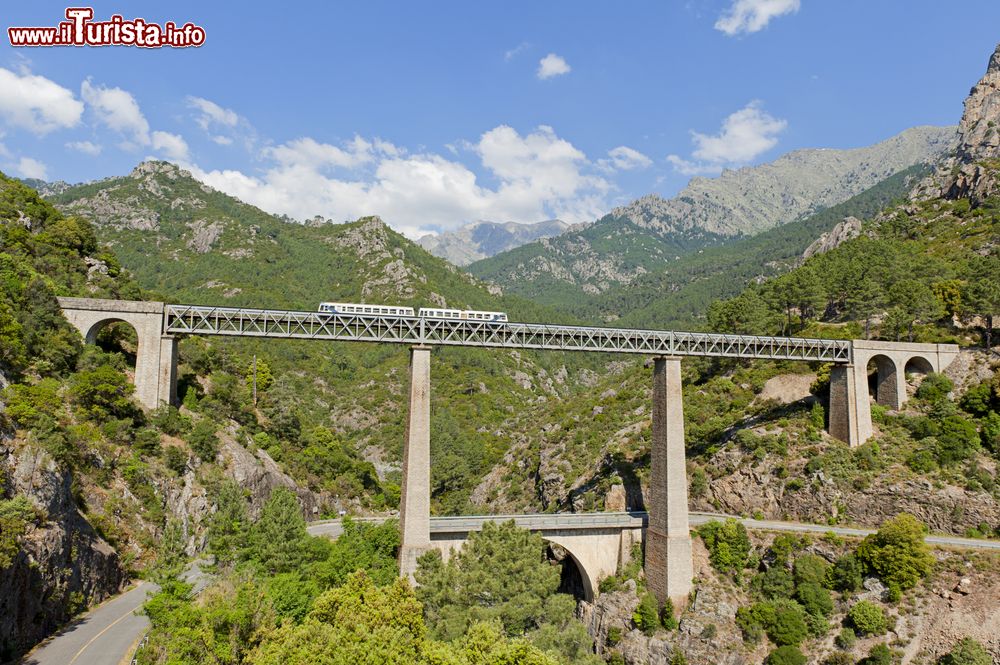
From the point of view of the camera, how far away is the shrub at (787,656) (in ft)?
143

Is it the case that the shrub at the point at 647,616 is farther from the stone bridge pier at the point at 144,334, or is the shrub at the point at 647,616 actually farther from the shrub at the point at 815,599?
the stone bridge pier at the point at 144,334

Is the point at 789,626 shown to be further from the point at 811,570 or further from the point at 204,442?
the point at 204,442

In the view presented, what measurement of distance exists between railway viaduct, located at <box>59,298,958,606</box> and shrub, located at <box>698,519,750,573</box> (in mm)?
3226

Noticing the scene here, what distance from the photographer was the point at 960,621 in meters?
42.0

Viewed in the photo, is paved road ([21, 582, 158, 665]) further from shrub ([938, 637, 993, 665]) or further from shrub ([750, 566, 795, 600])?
shrub ([938, 637, 993, 665])

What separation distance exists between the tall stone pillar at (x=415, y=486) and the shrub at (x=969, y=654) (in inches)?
1485

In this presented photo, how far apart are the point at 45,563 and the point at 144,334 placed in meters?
25.6

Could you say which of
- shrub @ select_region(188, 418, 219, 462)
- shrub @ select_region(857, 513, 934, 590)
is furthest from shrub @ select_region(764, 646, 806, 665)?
shrub @ select_region(188, 418, 219, 462)

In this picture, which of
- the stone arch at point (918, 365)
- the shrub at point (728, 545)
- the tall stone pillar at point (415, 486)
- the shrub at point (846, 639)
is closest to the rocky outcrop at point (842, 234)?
the stone arch at point (918, 365)

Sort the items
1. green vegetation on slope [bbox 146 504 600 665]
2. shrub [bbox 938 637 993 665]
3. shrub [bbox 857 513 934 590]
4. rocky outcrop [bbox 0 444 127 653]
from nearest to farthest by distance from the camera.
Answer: green vegetation on slope [bbox 146 504 600 665] < rocky outcrop [bbox 0 444 127 653] < shrub [bbox 938 637 993 665] < shrub [bbox 857 513 934 590]

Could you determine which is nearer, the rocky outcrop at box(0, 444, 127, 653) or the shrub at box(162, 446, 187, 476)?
the rocky outcrop at box(0, 444, 127, 653)

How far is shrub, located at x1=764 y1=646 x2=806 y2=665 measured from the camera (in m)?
43.6

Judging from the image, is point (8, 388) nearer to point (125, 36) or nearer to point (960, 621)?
point (125, 36)

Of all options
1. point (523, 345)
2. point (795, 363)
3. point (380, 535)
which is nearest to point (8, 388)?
point (380, 535)
